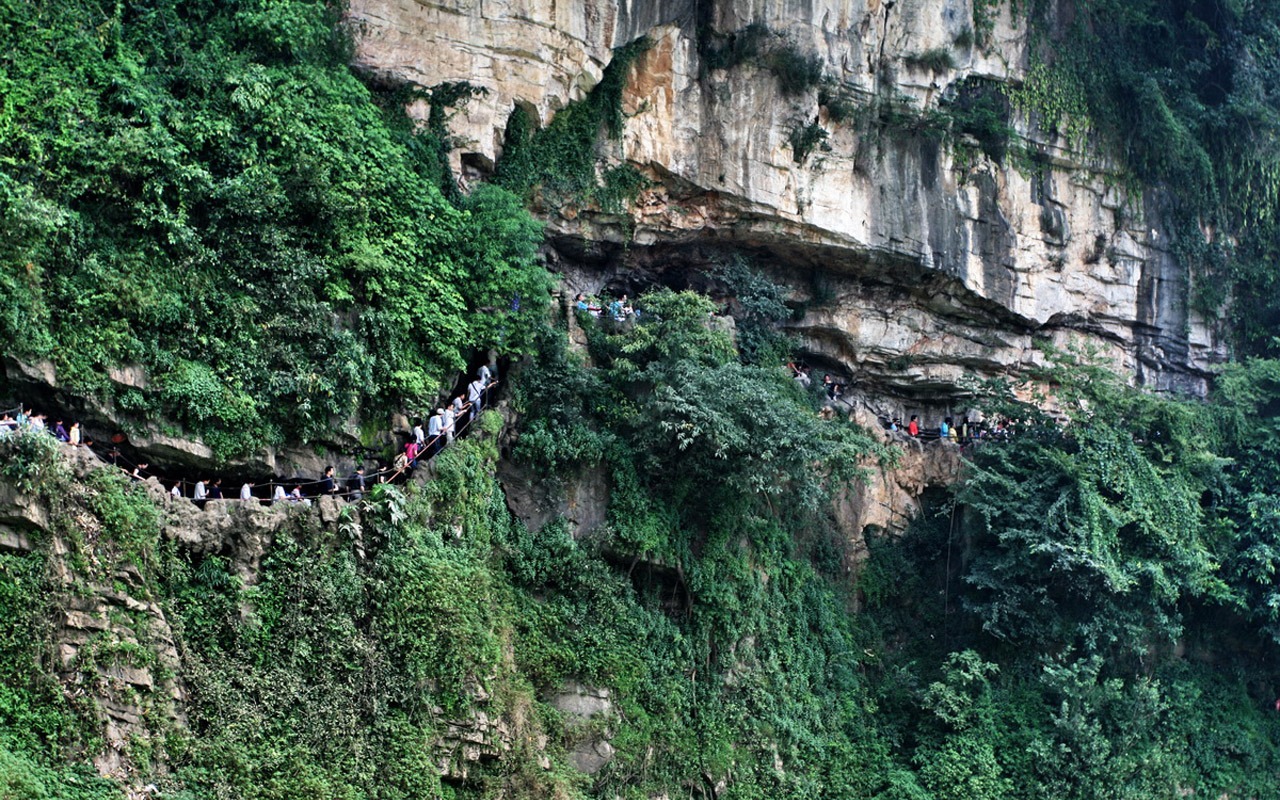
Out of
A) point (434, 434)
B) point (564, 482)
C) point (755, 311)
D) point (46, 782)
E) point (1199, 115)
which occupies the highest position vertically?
point (1199, 115)

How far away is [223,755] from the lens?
44.9 ft

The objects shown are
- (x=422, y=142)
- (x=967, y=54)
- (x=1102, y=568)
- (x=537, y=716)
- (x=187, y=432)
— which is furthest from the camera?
(x=967, y=54)

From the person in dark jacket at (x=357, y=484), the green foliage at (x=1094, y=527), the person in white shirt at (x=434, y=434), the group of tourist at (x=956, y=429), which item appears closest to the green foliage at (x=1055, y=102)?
the green foliage at (x=1094, y=527)

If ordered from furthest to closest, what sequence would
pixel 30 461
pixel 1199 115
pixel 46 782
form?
pixel 1199 115, pixel 30 461, pixel 46 782

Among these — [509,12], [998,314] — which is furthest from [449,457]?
[998,314]

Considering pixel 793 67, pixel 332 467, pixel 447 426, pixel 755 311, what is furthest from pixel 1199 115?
pixel 332 467

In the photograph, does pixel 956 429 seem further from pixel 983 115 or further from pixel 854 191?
pixel 983 115

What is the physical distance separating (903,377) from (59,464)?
1603 centimetres

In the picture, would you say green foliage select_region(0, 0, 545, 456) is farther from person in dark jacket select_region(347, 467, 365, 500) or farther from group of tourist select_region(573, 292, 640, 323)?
group of tourist select_region(573, 292, 640, 323)

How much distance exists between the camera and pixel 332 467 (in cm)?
1669

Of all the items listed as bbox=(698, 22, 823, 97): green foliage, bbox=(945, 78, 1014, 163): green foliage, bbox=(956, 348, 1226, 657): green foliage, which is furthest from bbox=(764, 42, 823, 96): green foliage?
bbox=(956, 348, 1226, 657): green foliage

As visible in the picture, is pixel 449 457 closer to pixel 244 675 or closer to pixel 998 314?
pixel 244 675

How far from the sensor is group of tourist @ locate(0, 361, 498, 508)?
47.3ft

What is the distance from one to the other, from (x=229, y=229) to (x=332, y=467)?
3.00m
